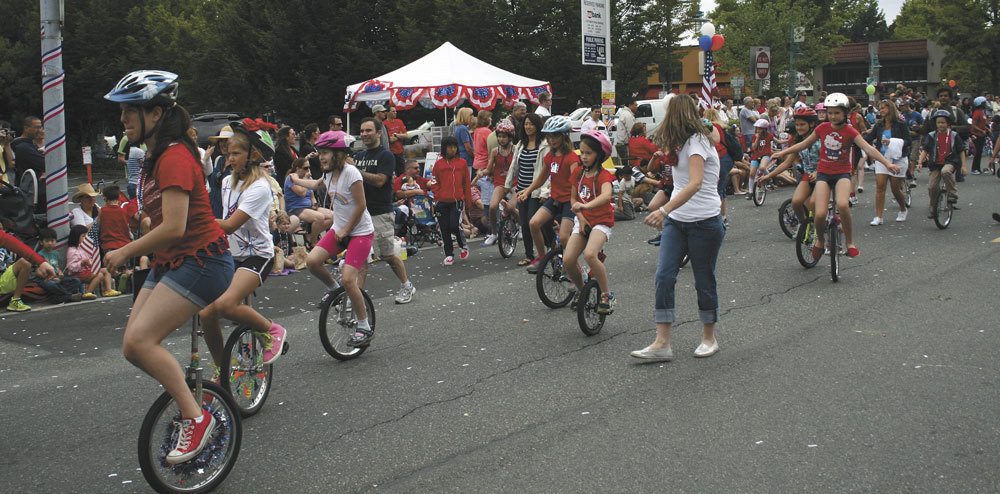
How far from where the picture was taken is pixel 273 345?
638 centimetres

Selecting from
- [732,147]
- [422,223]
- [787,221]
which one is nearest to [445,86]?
[422,223]

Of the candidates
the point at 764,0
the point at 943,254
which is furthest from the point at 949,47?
the point at 943,254

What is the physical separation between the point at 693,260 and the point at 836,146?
444 cm

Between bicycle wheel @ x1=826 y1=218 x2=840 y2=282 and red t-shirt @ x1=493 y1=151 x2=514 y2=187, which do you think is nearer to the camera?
bicycle wheel @ x1=826 y1=218 x2=840 y2=282

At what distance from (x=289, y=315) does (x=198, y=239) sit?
537cm

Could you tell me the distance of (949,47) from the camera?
6606cm

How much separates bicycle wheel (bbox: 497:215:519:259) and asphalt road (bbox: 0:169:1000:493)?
2.71 m

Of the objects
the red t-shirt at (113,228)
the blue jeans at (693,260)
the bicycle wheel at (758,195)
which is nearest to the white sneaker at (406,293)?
the blue jeans at (693,260)

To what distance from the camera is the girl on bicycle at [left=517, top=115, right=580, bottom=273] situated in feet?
32.2

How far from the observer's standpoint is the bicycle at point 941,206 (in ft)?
47.7

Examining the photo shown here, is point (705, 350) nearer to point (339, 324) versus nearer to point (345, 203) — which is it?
point (339, 324)

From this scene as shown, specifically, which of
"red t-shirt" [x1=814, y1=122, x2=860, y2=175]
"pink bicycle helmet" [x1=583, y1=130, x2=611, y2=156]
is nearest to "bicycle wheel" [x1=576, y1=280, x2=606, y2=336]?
"pink bicycle helmet" [x1=583, y1=130, x2=611, y2=156]

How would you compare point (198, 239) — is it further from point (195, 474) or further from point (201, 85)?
point (201, 85)

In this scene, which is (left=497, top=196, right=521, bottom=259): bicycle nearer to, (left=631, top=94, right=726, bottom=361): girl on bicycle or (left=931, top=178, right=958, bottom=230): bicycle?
(left=931, top=178, right=958, bottom=230): bicycle
